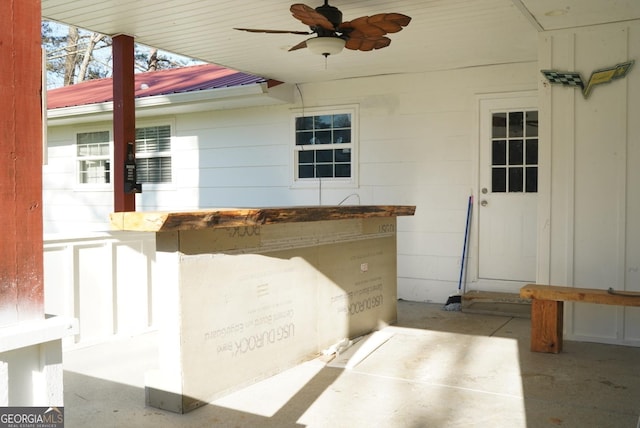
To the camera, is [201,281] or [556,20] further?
[556,20]

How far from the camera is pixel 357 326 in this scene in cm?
530

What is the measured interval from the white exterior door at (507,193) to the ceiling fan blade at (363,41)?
242 centimetres

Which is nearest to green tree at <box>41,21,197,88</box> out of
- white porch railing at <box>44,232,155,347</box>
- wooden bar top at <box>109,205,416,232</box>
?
white porch railing at <box>44,232,155,347</box>

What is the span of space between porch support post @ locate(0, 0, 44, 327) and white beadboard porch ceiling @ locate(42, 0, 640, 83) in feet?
12.2

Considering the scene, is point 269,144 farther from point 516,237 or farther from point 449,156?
point 516,237

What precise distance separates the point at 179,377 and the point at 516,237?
15.2 ft

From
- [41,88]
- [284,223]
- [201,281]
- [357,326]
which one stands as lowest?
[357,326]

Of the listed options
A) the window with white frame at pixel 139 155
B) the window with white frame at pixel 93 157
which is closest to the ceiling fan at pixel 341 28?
the window with white frame at pixel 139 155

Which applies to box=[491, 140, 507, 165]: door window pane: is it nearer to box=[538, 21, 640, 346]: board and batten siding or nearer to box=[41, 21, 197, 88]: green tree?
box=[538, 21, 640, 346]: board and batten siding

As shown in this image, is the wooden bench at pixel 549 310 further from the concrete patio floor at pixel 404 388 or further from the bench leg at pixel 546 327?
the concrete patio floor at pixel 404 388

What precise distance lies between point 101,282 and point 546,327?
12.4ft

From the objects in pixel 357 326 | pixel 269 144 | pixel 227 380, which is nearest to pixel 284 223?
pixel 227 380

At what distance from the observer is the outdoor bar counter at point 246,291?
347 centimetres

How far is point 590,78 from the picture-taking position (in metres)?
5.17
